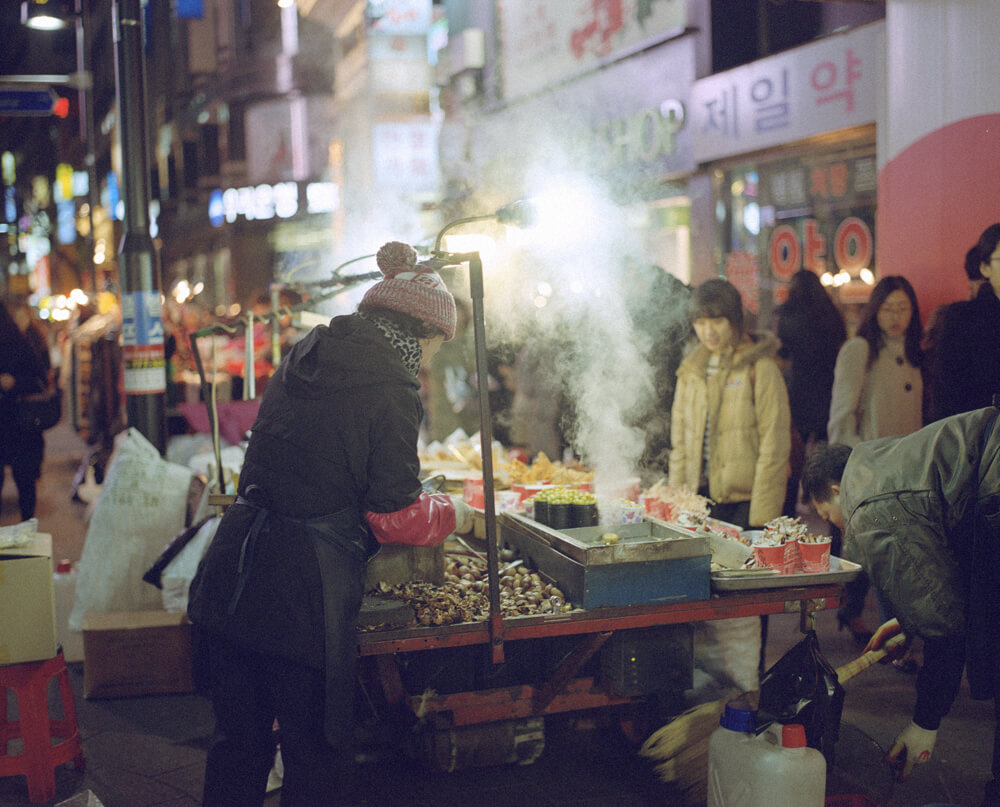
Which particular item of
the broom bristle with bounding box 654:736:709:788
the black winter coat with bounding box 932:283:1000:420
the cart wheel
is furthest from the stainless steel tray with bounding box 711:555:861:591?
the black winter coat with bounding box 932:283:1000:420

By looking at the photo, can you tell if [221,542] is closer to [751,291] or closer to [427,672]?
[427,672]

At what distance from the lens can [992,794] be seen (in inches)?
122

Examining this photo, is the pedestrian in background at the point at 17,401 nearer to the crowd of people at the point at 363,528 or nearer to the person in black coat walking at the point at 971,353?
the crowd of people at the point at 363,528

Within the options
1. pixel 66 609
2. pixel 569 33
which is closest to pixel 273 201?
pixel 569 33

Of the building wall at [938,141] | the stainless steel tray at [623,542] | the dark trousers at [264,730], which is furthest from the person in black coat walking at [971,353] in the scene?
the dark trousers at [264,730]

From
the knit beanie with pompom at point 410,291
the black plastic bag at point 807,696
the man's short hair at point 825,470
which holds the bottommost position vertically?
the black plastic bag at point 807,696

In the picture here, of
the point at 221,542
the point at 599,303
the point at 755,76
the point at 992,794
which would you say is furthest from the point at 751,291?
the point at 221,542

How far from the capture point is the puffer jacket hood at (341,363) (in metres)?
2.76

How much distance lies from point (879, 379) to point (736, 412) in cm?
116

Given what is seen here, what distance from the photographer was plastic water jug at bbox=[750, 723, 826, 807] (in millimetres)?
3082

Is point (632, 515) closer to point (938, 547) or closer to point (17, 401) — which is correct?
point (938, 547)

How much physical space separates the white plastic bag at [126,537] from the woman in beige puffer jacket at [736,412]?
2.87 metres

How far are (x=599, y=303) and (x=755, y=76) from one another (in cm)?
408

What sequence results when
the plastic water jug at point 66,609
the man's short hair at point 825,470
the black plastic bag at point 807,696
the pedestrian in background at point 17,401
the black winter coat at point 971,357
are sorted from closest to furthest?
1. the black plastic bag at point 807,696
2. the man's short hair at point 825,470
3. the black winter coat at point 971,357
4. the plastic water jug at point 66,609
5. the pedestrian in background at point 17,401
